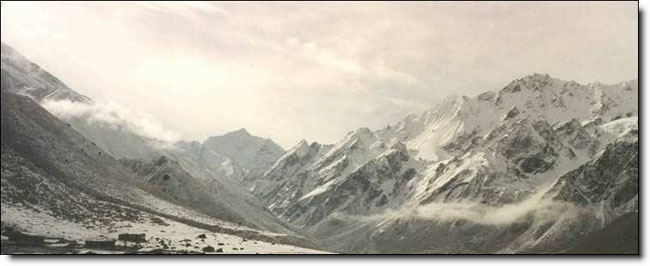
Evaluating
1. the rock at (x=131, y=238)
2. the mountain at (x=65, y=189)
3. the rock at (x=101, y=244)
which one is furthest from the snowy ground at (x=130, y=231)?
the rock at (x=101, y=244)

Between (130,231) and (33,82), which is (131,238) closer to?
(130,231)

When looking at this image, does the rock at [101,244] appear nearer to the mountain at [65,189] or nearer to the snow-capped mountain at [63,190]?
the snow-capped mountain at [63,190]

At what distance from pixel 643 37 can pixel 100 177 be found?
81808 millimetres

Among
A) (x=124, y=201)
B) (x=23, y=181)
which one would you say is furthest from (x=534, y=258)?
(x=124, y=201)

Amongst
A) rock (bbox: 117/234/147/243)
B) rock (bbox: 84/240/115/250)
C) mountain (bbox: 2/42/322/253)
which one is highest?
mountain (bbox: 2/42/322/253)

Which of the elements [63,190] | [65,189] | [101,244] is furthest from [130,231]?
[101,244]

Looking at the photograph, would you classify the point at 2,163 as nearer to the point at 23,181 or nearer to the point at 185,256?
the point at 23,181

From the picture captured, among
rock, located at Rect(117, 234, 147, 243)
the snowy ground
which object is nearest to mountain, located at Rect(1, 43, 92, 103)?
the snowy ground

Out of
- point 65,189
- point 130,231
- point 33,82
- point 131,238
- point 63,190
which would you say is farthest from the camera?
point 33,82

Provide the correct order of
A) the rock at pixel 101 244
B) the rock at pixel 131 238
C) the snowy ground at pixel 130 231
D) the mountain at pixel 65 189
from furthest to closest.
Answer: the rock at pixel 131 238
the mountain at pixel 65 189
the rock at pixel 101 244
the snowy ground at pixel 130 231

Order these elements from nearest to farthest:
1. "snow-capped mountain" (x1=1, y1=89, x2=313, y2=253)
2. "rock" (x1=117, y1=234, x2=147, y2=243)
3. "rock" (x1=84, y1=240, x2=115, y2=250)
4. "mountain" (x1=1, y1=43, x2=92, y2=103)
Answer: "rock" (x1=84, y1=240, x2=115, y2=250)
"snow-capped mountain" (x1=1, y1=89, x2=313, y2=253)
"rock" (x1=117, y1=234, x2=147, y2=243)
"mountain" (x1=1, y1=43, x2=92, y2=103)

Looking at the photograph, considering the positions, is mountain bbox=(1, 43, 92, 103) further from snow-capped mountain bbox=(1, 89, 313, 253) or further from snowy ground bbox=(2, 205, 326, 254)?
snowy ground bbox=(2, 205, 326, 254)

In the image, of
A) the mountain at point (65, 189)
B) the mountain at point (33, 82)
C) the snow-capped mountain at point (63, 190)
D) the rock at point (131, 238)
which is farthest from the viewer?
the mountain at point (33, 82)

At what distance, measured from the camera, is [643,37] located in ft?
240
